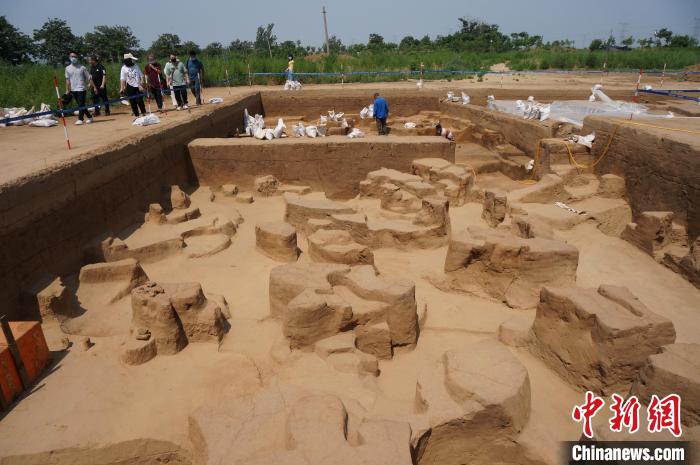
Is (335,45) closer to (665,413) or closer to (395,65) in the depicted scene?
(395,65)

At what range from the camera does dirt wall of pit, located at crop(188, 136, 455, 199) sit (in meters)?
8.09

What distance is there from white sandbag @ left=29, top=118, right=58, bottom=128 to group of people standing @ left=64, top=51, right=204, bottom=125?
0.39m

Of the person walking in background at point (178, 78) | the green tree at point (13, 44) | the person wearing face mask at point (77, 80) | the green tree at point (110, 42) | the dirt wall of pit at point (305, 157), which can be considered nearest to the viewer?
the dirt wall of pit at point (305, 157)

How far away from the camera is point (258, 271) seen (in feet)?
17.5

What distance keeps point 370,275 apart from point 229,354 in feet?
4.61

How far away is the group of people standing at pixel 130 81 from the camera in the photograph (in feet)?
A: 28.7

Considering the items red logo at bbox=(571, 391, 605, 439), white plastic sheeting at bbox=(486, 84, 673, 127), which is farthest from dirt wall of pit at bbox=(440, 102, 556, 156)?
red logo at bbox=(571, 391, 605, 439)

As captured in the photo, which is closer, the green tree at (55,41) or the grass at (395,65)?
the grass at (395,65)

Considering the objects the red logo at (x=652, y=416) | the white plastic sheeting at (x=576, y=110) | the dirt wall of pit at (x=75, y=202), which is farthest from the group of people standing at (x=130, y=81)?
the red logo at (x=652, y=416)

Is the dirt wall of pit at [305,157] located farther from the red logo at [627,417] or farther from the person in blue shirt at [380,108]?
the red logo at [627,417]

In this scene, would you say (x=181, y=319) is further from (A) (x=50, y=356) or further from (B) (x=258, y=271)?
(B) (x=258, y=271)

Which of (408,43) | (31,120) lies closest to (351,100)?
(31,120)

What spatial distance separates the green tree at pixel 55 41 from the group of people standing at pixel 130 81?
2611 centimetres

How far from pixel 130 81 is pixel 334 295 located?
290 inches
